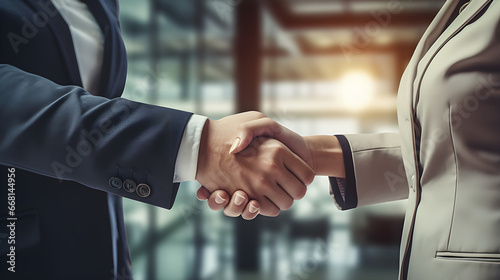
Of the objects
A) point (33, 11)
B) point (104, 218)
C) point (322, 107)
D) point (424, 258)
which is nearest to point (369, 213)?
point (322, 107)

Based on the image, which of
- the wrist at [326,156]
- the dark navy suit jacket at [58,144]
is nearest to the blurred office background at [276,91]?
the wrist at [326,156]

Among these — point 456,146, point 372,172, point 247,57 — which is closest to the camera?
point 456,146

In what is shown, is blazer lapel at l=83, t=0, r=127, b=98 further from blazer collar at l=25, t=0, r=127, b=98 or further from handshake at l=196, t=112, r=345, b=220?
handshake at l=196, t=112, r=345, b=220

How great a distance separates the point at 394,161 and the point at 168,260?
1.63m

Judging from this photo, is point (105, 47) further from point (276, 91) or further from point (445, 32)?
point (276, 91)

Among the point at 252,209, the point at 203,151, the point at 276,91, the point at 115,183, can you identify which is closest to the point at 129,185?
the point at 115,183

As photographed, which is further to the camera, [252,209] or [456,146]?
[252,209]

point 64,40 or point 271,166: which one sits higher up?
point 64,40

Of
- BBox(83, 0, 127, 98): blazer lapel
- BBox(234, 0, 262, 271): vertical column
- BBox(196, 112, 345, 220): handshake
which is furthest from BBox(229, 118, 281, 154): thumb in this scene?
BBox(234, 0, 262, 271): vertical column

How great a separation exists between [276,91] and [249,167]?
108 cm

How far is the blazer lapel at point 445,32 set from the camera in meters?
0.49

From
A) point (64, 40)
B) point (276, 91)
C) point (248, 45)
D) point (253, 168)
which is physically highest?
point (64, 40)

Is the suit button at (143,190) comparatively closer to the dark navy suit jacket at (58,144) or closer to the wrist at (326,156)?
the dark navy suit jacket at (58,144)

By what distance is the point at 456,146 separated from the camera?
1.64 ft
